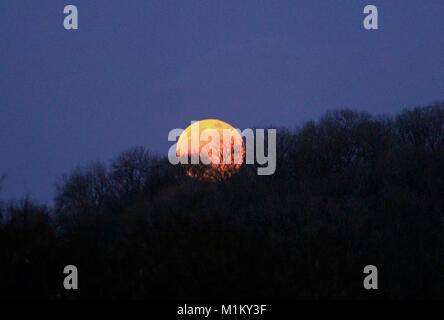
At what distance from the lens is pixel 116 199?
3931 cm

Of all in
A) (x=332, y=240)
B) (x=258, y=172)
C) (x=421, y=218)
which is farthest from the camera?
(x=258, y=172)

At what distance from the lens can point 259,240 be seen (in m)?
14.5

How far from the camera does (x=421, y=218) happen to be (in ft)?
69.3

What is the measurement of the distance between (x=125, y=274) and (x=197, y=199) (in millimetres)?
16750

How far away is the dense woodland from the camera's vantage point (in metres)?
12.2

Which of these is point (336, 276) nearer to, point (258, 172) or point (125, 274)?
point (125, 274)

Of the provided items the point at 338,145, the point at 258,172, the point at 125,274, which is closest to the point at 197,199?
the point at 258,172

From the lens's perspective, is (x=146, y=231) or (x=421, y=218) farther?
(x=421, y=218)

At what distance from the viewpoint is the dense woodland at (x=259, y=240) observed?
12250 mm

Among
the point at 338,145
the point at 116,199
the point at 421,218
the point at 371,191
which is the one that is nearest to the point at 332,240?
the point at 421,218
